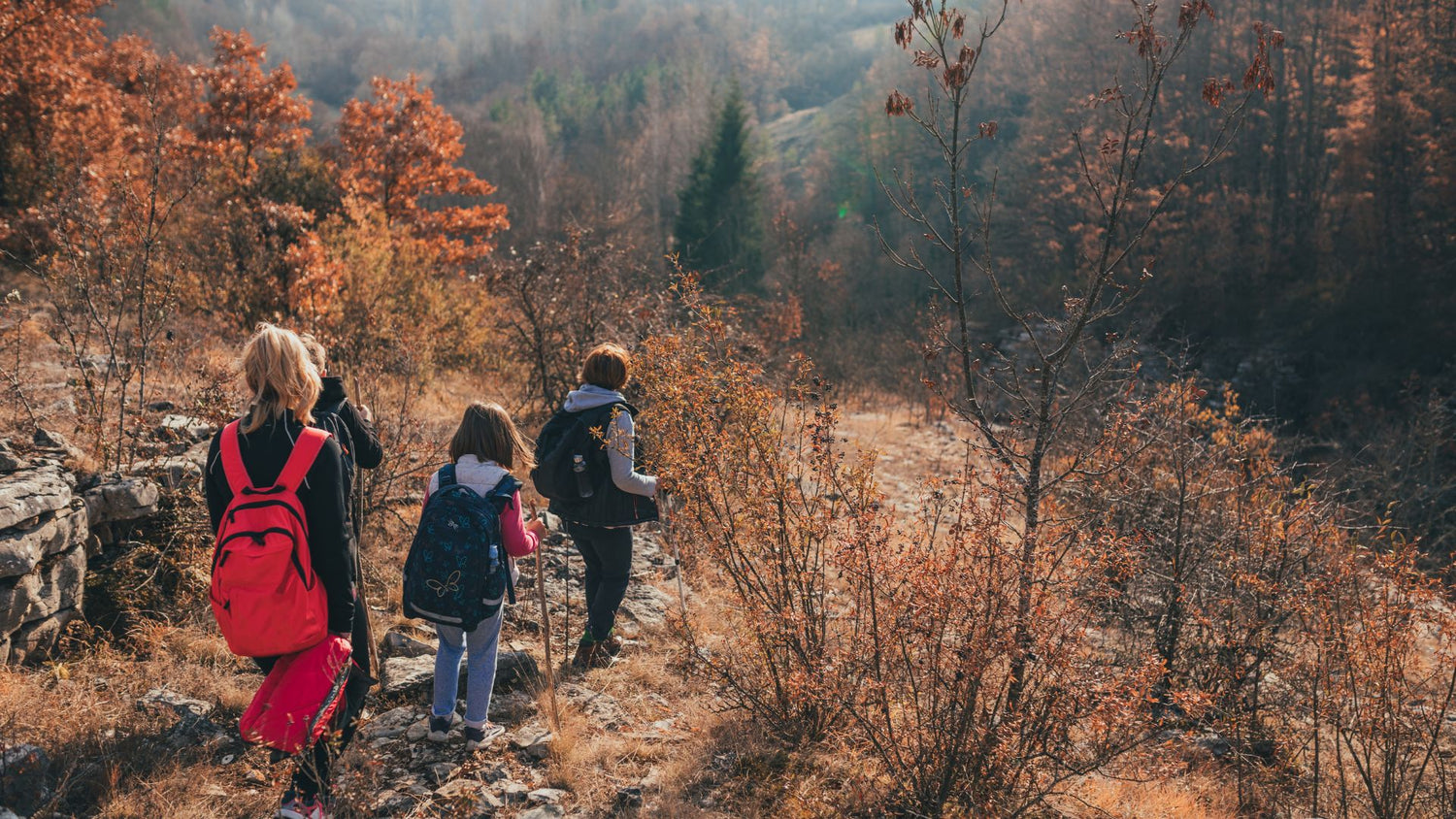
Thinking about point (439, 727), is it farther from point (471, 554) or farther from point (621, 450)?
point (621, 450)

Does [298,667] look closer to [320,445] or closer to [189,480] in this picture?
[320,445]

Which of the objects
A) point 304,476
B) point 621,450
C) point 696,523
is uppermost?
point 304,476

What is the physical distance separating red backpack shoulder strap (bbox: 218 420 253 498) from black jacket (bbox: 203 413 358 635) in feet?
0.05

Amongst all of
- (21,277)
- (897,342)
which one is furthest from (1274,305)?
(21,277)

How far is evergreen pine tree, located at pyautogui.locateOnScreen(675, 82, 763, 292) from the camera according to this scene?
31.7m

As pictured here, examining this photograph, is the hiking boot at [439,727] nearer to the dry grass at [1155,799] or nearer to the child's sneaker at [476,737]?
the child's sneaker at [476,737]

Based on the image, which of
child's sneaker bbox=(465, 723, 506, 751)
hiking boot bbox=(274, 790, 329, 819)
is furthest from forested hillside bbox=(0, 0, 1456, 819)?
hiking boot bbox=(274, 790, 329, 819)

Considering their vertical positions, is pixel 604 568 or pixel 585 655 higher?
pixel 604 568

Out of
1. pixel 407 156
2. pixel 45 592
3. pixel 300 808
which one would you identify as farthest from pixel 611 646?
pixel 407 156

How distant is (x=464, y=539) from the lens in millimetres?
3361

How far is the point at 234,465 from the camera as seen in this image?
274 centimetres

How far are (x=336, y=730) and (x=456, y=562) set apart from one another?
74cm

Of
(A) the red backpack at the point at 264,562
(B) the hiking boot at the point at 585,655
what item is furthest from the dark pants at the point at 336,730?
(B) the hiking boot at the point at 585,655

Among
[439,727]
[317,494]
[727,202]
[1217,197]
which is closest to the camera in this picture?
[317,494]
